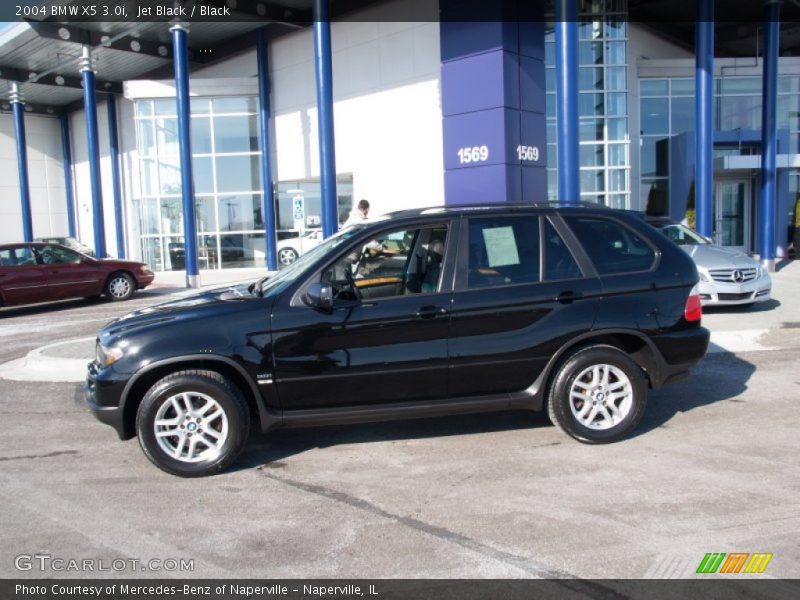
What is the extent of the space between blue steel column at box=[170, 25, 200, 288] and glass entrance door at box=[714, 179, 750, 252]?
670 inches

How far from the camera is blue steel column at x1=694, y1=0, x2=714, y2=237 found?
632 inches

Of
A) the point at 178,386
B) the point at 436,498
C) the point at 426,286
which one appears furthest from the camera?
the point at 426,286

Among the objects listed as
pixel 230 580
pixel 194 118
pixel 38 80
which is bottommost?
pixel 230 580

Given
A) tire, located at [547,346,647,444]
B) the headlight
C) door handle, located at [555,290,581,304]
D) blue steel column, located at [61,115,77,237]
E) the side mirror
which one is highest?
blue steel column, located at [61,115,77,237]

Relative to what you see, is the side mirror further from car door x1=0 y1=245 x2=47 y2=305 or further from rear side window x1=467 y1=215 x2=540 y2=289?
car door x1=0 y1=245 x2=47 y2=305

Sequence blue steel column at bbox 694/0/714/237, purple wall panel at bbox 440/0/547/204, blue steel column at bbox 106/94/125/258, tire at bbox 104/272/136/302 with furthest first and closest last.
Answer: blue steel column at bbox 106/94/125/258 < blue steel column at bbox 694/0/714/237 < tire at bbox 104/272/136/302 < purple wall panel at bbox 440/0/547/204

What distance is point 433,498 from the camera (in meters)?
4.30

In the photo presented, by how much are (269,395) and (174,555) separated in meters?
1.36

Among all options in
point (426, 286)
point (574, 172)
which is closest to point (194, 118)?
point (574, 172)

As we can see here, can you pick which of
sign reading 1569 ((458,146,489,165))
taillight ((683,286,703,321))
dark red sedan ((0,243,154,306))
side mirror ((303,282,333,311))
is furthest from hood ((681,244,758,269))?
dark red sedan ((0,243,154,306))

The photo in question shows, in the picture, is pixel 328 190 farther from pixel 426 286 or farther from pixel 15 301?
pixel 426 286

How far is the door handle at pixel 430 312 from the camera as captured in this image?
488 cm

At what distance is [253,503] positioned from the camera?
4.32 metres

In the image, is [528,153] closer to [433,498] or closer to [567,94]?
[567,94]
